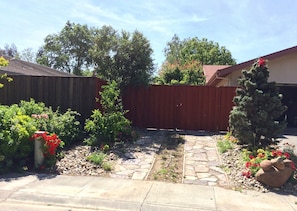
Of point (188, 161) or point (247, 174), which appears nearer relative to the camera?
point (247, 174)

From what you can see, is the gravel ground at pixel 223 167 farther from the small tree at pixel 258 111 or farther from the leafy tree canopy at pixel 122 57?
the leafy tree canopy at pixel 122 57

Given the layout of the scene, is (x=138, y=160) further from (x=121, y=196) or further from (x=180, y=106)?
(x=180, y=106)

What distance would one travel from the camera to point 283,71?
491 inches

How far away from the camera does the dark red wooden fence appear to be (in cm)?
1092

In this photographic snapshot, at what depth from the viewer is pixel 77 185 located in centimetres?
544

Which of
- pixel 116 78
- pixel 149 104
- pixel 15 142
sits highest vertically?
pixel 116 78

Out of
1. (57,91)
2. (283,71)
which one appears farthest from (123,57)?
(283,71)

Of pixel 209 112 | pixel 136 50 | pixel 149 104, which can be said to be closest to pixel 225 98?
pixel 209 112

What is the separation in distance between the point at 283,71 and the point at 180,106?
4911 mm

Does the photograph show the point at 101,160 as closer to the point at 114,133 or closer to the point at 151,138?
the point at 114,133

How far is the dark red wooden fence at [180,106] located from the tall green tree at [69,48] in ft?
88.4

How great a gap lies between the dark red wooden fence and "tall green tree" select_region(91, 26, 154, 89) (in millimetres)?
701

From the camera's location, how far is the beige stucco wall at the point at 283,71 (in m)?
12.4

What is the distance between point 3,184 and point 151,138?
5062 millimetres
